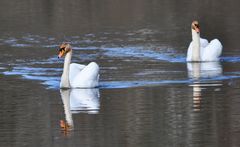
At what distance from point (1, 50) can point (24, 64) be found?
3708 millimetres

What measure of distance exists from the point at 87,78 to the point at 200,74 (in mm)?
3287

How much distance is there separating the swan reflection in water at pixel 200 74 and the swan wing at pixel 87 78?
2.10m

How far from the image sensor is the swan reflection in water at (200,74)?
19.3 m

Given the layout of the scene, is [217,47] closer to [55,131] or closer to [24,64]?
[24,64]

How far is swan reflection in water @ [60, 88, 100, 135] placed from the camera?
1673 cm

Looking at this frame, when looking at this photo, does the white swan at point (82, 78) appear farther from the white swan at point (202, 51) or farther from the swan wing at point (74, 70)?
the white swan at point (202, 51)

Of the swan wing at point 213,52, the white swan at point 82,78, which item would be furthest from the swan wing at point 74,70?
the swan wing at point 213,52

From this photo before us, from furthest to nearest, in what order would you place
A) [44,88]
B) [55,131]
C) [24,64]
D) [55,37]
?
[55,37] → [24,64] → [44,88] → [55,131]

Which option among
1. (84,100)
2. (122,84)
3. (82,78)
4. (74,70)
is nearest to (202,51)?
(74,70)

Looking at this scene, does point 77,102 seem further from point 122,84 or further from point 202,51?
point 202,51

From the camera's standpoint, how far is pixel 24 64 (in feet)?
84.1

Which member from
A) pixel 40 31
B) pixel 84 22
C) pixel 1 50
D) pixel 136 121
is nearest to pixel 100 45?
pixel 1 50

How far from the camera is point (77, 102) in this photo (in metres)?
19.2

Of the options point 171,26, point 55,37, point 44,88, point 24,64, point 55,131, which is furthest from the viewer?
point 171,26
